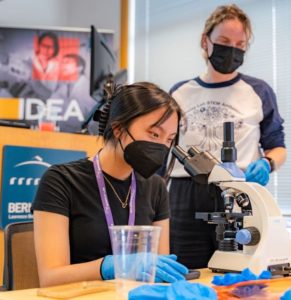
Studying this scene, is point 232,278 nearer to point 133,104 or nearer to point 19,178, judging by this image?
point 133,104

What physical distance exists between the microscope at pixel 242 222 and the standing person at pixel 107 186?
13 centimetres

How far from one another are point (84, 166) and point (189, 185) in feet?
1.87

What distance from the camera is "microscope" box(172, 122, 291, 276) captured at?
3.91 ft

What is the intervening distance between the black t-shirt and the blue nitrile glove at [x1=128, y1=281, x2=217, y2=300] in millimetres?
487

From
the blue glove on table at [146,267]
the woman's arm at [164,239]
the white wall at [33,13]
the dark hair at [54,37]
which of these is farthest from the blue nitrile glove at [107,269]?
the white wall at [33,13]

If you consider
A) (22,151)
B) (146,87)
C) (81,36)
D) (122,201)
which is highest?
(81,36)

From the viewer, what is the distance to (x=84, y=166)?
1416 mm

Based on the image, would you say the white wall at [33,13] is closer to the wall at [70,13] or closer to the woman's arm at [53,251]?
the wall at [70,13]

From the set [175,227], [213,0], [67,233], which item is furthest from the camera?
[213,0]

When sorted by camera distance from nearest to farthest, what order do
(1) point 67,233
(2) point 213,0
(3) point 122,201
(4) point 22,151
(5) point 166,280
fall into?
(5) point 166,280 → (1) point 67,233 → (3) point 122,201 → (4) point 22,151 → (2) point 213,0

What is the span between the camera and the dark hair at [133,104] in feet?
4.42

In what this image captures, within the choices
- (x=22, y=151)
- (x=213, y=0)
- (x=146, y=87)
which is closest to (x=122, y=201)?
(x=146, y=87)

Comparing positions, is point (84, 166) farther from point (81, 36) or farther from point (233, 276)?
point (81, 36)

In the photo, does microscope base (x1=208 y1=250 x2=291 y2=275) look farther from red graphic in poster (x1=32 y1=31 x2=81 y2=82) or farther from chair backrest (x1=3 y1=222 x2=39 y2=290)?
red graphic in poster (x1=32 y1=31 x2=81 y2=82)
